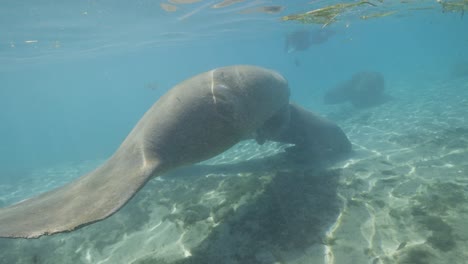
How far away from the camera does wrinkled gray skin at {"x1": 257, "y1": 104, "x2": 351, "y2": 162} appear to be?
880 cm

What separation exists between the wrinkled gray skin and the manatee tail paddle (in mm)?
5294

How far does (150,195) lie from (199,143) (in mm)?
3785

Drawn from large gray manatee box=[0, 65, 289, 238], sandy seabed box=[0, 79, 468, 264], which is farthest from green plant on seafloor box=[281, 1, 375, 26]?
sandy seabed box=[0, 79, 468, 264]

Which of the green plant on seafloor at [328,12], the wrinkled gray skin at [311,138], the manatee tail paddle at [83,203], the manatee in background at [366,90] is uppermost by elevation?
the green plant on seafloor at [328,12]

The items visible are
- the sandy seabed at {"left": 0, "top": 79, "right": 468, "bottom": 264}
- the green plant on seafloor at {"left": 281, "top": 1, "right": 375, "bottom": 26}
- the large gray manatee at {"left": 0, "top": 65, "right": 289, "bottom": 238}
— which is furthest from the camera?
the green plant on seafloor at {"left": 281, "top": 1, "right": 375, "bottom": 26}

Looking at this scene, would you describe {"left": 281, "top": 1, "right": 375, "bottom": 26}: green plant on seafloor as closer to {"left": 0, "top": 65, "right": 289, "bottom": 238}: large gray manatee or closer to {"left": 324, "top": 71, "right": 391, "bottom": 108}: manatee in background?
{"left": 0, "top": 65, "right": 289, "bottom": 238}: large gray manatee

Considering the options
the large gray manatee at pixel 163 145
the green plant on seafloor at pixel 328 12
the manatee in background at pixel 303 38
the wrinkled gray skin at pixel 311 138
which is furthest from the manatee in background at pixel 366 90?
the large gray manatee at pixel 163 145

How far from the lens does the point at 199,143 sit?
15.0 ft

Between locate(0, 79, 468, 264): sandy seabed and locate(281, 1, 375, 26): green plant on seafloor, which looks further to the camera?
locate(281, 1, 375, 26): green plant on seafloor

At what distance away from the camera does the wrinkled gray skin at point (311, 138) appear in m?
8.80

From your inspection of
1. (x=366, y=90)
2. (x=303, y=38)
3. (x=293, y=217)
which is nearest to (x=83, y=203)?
(x=293, y=217)

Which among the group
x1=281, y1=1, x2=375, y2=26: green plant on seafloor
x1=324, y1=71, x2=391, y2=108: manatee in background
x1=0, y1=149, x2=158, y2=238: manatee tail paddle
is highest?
x1=281, y1=1, x2=375, y2=26: green plant on seafloor

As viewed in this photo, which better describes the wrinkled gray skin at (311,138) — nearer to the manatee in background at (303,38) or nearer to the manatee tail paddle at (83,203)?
the manatee tail paddle at (83,203)

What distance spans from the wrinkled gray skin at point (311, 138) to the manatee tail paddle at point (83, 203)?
5.29 metres
